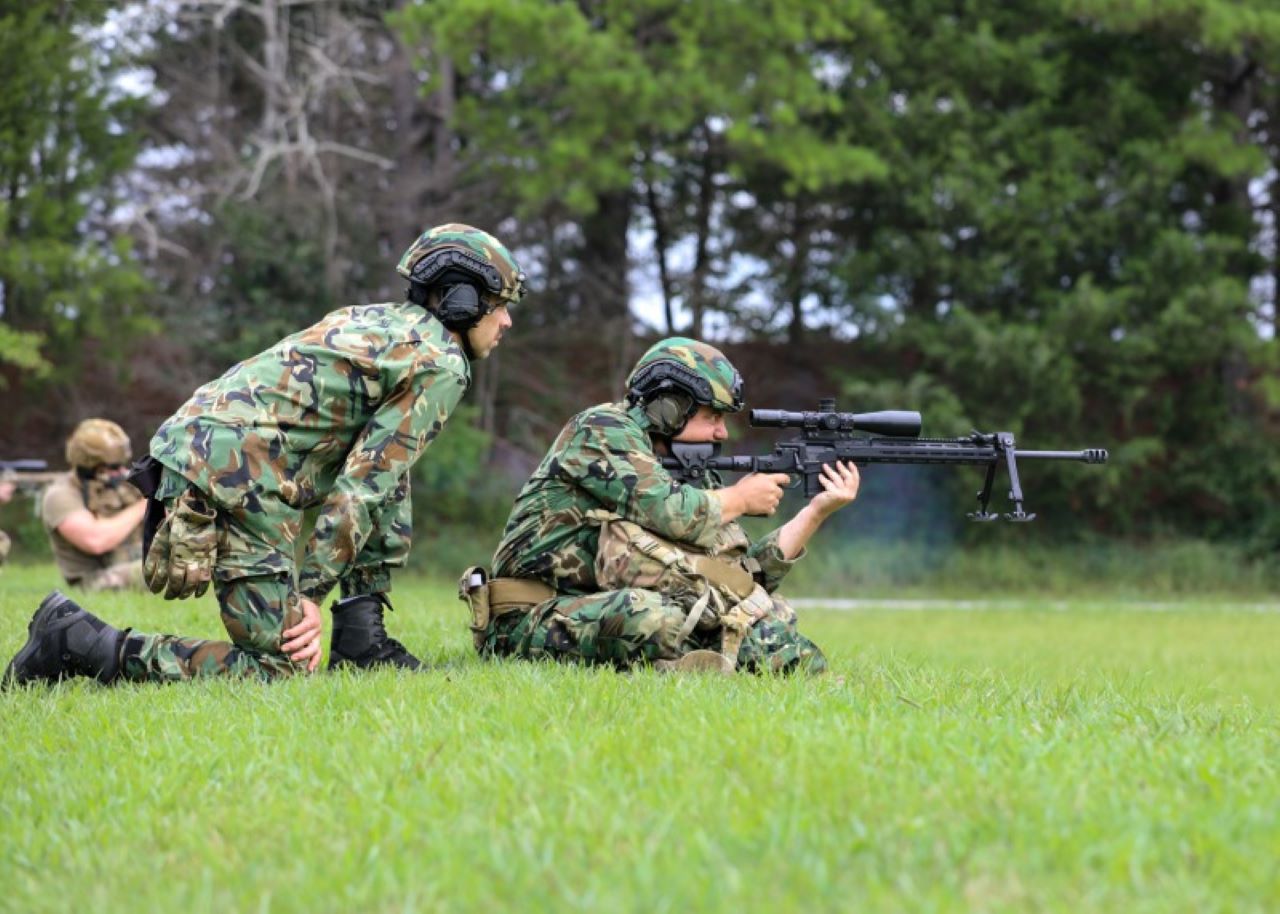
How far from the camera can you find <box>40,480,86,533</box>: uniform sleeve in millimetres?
10758

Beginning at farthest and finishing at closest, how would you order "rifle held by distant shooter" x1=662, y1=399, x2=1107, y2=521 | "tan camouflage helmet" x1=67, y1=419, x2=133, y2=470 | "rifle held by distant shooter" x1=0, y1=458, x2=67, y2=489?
"rifle held by distant shooter" x1=0, y1=458, x2=67, y2=489
"tan camouflage helmet" x1=67, y1=419, x2=133, y2=470
"rifle held by distant shooter" x1=662, y1=399, x2=1107, y2=521

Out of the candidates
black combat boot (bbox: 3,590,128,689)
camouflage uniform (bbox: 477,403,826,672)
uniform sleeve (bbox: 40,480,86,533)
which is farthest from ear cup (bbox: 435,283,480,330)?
uniform sleeve (bbox: 40,480,86,533)

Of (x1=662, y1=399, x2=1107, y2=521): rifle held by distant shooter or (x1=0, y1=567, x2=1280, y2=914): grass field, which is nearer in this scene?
(x1=0, y1=567, x2=1280, y2=914): grass field

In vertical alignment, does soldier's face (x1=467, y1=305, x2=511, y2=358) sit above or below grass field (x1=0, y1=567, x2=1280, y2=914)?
above

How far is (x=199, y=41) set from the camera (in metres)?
26.7

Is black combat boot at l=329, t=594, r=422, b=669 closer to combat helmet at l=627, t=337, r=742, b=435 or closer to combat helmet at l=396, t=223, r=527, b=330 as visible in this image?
combat helmet at l=396, t=223, r=527, b=330

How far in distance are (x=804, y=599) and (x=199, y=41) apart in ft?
49.7

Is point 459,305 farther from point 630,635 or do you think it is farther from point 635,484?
point 630,635

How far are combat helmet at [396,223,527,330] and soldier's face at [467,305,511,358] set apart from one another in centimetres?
4

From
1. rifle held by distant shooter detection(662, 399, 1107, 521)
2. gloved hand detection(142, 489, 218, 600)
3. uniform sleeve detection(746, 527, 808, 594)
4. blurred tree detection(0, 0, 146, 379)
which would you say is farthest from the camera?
blurred tree detection(0, 0, 146, 379)

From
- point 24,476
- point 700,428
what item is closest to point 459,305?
point 700,428

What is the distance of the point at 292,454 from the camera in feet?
20.2

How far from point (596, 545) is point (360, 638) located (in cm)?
116

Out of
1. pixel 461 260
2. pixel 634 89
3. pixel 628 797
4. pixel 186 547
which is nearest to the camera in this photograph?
pixel 628 797
